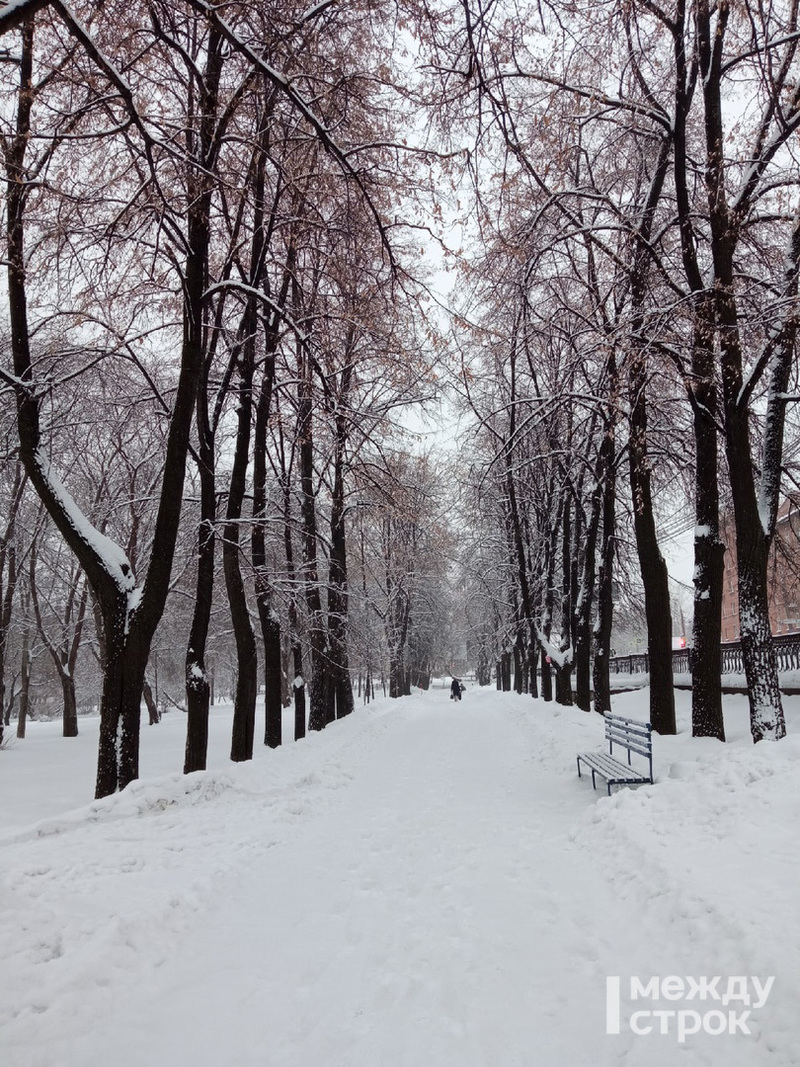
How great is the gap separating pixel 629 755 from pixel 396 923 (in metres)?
5.33

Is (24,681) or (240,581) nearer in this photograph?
(240,581)

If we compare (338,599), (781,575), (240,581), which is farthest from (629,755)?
(781,575)

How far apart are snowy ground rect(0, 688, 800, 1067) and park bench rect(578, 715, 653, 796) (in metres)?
0.37

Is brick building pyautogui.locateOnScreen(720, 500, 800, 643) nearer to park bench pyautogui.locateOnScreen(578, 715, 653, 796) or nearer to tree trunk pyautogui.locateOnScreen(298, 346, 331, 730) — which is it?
park bench pyautogui.locateOnScreen(578, 715, 653, 796)

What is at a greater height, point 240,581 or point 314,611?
point 240,581

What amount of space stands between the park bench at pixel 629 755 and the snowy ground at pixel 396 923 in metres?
0.37

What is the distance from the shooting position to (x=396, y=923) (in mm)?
4246

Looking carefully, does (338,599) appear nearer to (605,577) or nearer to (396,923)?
(605,577)

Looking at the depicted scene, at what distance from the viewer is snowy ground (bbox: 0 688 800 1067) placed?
294cm

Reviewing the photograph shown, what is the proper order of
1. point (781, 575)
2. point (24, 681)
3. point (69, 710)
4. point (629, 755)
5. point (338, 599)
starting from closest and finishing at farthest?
point (629, 755) < point (781, 575) < point (338, 599) < point (69, 710) < point (24, 681)

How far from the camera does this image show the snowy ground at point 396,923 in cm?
294

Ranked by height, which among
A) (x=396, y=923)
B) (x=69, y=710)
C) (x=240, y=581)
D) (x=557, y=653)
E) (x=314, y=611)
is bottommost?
(x=69, y=710)

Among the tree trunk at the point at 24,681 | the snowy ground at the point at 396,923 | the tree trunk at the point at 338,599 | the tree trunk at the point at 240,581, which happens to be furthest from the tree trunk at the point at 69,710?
the snowy ground at the point at 396,923

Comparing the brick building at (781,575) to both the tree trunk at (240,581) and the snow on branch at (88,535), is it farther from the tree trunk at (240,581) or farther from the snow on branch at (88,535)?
the snow on branch at (88,535)
